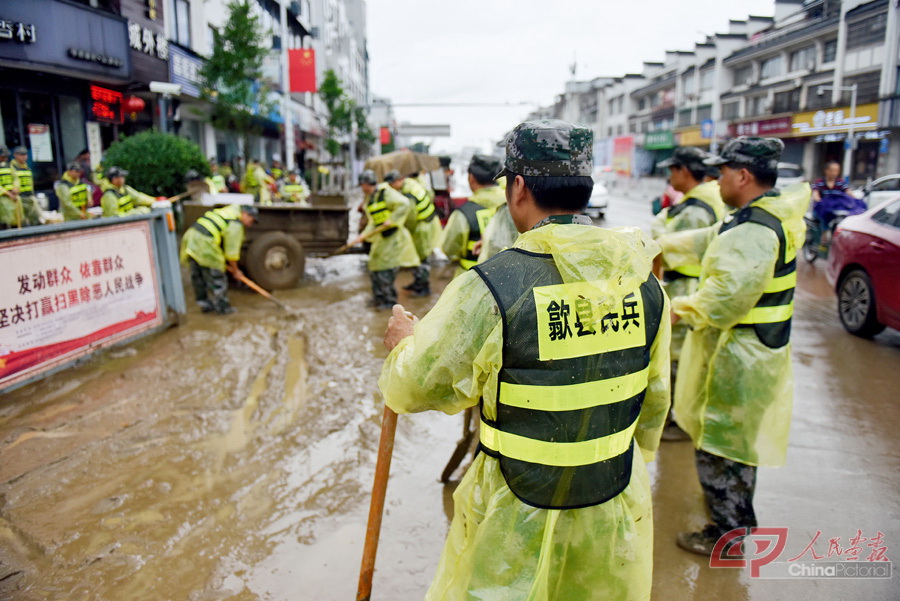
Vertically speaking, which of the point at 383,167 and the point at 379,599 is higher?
the point at 383,167

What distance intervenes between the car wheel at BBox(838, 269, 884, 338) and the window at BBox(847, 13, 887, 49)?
22.9 m

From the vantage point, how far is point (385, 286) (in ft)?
25.1

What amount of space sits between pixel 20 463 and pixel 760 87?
3502cm

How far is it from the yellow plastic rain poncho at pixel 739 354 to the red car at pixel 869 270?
359 centimetres

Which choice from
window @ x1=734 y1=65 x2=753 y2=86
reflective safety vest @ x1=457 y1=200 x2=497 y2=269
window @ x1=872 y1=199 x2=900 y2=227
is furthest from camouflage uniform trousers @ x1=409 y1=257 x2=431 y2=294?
window @ x1=734 y1=65 x2=753 y2=86

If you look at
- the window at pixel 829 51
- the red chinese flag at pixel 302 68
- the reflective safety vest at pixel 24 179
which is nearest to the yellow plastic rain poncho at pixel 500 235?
the reflective safety vest at pixel 24 179

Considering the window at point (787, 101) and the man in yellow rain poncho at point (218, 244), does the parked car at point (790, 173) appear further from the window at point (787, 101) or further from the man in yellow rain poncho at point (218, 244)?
the man in yellow rain poncho at point (218, 244)

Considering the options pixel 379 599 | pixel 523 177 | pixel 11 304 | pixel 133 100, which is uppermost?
pixel 133 100

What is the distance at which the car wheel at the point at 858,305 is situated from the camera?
5969mm

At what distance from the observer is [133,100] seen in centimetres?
1370

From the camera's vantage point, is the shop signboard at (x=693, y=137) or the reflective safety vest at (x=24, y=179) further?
the shop signboard at (x=693, y=137)

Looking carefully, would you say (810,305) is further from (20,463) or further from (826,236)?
(20,463)

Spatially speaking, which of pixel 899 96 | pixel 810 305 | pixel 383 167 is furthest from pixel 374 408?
pixel 899 96

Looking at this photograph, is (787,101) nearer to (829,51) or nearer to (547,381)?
(829,51)
